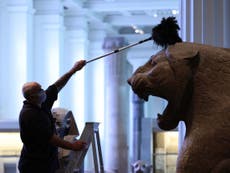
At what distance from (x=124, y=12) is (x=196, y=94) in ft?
70.5

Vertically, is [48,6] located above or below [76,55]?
above

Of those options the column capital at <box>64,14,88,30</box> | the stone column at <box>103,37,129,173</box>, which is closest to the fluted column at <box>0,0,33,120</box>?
the stone column at <box>103,37,129,173</box>

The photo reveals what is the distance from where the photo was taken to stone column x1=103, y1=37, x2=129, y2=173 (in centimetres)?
2070

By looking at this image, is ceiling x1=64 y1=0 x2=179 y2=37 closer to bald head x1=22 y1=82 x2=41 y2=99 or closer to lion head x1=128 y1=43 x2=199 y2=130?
bald head x1=22 y1=82 x2=41 y2=99

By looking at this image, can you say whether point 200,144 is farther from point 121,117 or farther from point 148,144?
point 121,117

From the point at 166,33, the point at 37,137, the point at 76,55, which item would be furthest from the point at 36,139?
the point at 76,55

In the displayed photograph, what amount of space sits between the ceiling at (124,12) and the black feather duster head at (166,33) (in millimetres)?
15739

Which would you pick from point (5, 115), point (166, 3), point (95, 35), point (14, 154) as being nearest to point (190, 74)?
point (14, 154)

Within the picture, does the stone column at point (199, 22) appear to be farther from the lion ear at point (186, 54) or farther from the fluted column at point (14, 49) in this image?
the fluted column at point (14, 49)

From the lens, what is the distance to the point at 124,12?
78.2 ft

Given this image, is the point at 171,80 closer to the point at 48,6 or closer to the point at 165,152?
the point at 165,152

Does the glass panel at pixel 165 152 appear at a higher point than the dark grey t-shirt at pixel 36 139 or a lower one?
lower

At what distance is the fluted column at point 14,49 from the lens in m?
16.2

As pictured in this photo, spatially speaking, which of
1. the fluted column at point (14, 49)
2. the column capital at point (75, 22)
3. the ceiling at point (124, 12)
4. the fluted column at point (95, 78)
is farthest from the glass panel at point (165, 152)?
the fluted column at point (95, 78)
